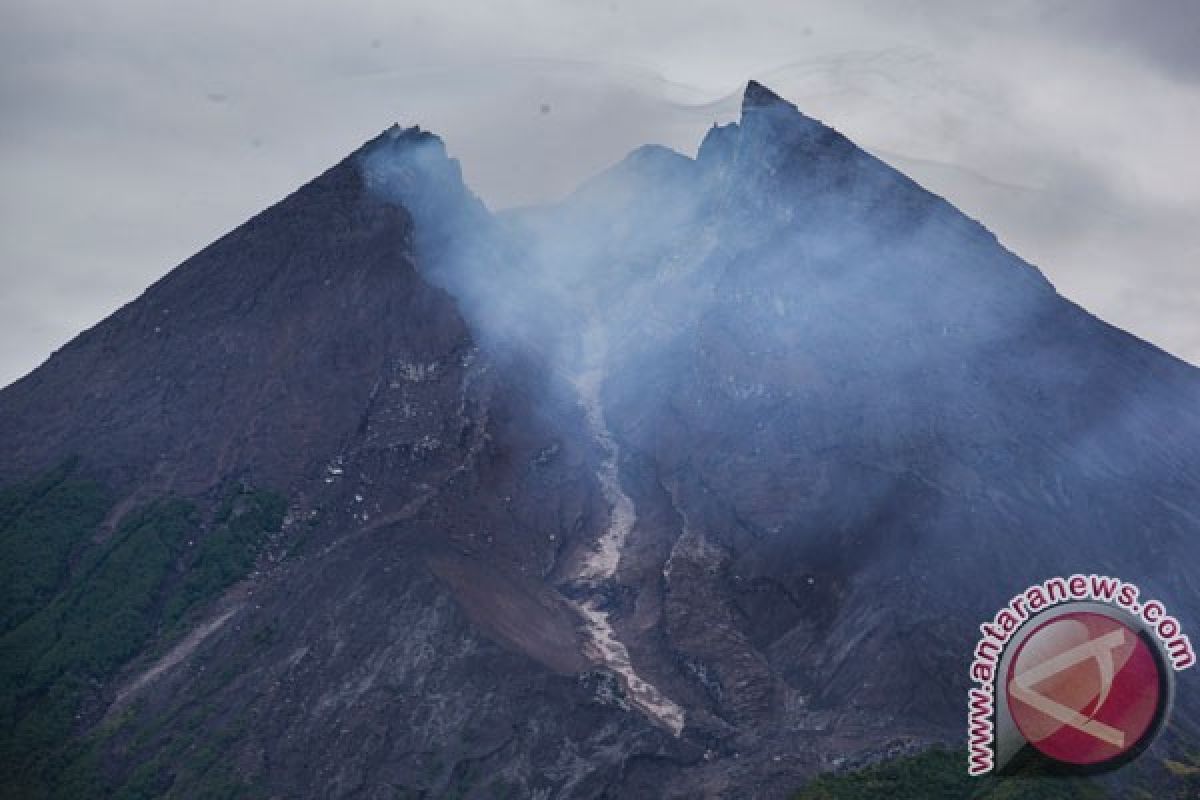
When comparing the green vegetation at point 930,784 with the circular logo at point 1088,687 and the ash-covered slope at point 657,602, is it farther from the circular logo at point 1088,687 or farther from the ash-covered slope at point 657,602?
the circular logo at point 1088,687

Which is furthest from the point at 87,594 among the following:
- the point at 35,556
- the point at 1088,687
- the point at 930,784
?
the point at 1088,687

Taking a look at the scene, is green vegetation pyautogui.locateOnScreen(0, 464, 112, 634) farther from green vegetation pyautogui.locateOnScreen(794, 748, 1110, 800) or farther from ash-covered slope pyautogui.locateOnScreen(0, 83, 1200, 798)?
green vegetation pyautogui.locateOnScreen(794, 748, 1110, 800)

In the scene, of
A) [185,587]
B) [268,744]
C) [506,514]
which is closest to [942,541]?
[506,514]

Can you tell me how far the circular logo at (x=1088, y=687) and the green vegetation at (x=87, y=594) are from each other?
373 ft

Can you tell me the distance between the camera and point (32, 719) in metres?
172

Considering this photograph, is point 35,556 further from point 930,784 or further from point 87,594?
point 930,784

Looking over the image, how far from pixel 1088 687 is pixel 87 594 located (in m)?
139

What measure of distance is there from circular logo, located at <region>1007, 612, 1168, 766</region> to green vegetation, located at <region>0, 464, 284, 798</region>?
373 feet

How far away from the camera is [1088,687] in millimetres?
77312

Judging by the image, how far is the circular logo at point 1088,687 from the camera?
252 ft

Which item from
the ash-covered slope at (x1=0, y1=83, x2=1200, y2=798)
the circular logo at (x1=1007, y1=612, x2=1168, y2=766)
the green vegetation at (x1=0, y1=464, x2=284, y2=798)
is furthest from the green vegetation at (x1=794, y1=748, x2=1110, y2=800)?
the green vegetation at (x1=0, y1=464, x2=284, y2=798)

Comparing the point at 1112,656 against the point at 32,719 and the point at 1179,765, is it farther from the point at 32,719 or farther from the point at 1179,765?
the point at 32,719

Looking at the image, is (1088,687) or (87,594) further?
(87,594)

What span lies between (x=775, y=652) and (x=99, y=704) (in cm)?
6911
